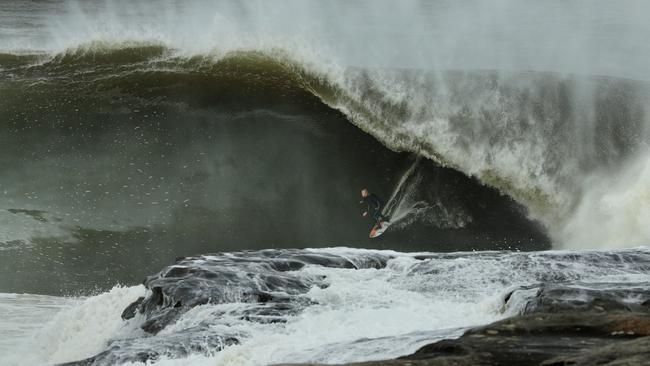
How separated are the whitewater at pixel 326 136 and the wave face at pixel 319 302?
5 cm

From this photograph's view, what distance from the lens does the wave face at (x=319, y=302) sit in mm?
10117

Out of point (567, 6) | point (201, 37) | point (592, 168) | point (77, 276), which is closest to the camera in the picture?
point (77, 276)

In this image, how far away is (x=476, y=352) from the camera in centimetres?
792

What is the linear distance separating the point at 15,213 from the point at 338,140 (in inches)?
289

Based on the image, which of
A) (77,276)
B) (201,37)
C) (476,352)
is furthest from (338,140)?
(476,352)

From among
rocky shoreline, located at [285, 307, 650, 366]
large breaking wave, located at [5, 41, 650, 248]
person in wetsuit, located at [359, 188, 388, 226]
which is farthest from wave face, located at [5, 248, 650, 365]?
large breaking wave, located at [5, 41, 650, 248]

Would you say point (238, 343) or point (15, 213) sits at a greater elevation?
point (15, 213)

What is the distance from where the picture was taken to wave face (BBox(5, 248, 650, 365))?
1012cm

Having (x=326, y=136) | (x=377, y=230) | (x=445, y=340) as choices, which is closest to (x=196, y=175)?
(x=326, y=136)

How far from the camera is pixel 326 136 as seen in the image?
20531 mm

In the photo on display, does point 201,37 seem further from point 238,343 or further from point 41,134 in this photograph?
point 238,343

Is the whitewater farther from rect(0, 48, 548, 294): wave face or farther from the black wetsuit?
the black wetsuit

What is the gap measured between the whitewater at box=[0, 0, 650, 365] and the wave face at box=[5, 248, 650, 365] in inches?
2.1

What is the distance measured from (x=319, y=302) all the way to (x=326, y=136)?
9.01 metres
